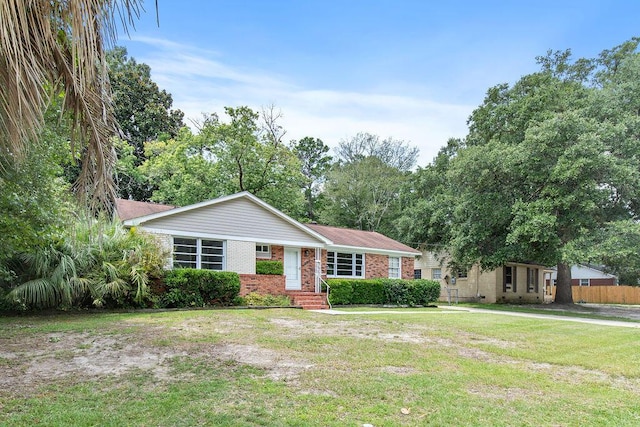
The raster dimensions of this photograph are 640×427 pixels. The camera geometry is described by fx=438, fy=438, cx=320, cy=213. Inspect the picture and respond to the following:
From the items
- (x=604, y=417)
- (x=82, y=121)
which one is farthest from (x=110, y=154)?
(x=604, y=417)

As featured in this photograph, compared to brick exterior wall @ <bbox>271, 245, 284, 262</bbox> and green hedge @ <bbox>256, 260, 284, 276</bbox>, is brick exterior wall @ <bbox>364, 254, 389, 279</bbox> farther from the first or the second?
green hedge @ <bbox>256, 260, 284, 276</bbox>

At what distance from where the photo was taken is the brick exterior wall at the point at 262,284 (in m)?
16.8

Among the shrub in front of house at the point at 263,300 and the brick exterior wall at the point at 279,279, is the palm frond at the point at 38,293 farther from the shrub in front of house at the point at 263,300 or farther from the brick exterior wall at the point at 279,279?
the brick exterior wall at the point at 279,279

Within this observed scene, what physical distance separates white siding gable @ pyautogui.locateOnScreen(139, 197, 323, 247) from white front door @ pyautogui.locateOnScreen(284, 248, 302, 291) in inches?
23.5

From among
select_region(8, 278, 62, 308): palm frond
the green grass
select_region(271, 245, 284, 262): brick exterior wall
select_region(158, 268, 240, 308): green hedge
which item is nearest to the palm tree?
the green grass

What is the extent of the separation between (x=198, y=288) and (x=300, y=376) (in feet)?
31.3

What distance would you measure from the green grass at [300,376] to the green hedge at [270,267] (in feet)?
24.8

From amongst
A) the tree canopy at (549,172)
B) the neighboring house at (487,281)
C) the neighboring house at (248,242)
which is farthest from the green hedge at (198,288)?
the neighboring house at (487,281)

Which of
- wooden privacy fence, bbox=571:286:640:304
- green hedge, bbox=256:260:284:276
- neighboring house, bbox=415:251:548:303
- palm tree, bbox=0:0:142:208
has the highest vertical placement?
palm tree, bbox=0:0:142:208

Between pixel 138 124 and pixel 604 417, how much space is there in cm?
3671

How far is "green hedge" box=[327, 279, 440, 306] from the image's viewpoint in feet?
62.1

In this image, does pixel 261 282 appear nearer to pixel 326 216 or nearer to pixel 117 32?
pixel 117 32

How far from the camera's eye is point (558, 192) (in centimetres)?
1934

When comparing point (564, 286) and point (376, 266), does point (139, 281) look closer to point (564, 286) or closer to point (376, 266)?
point (376, 266)
